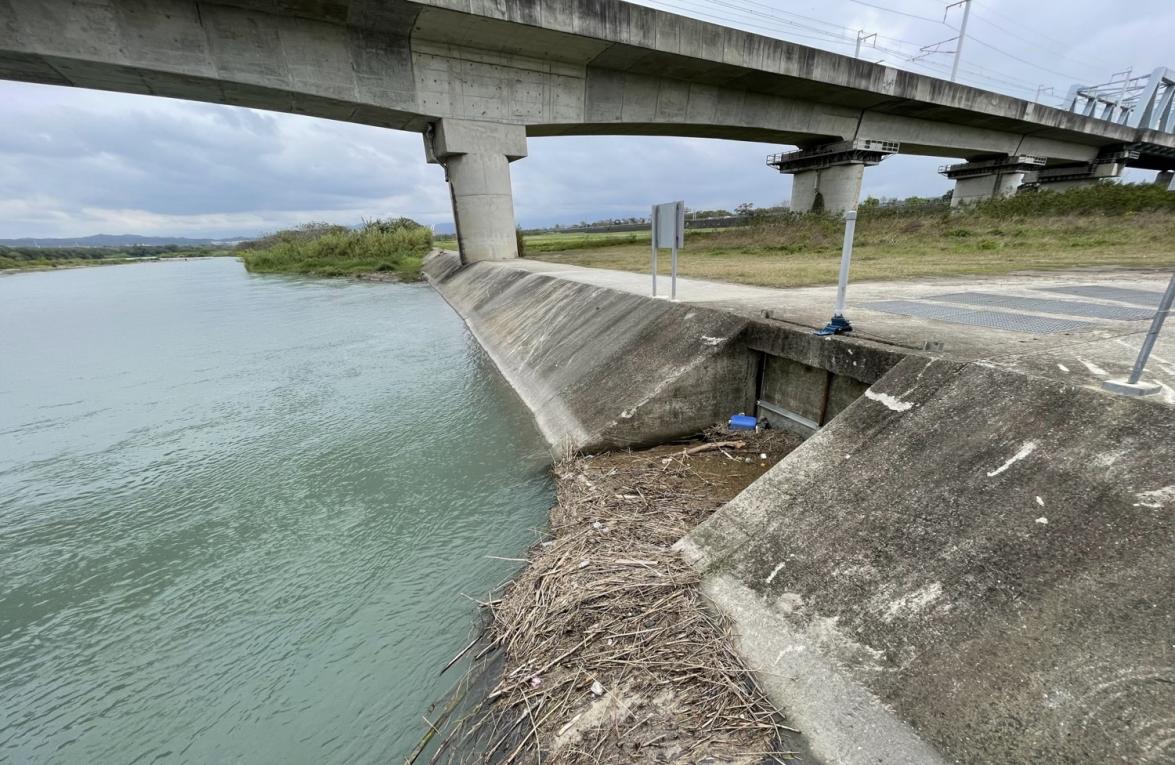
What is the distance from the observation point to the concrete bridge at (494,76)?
1220cm

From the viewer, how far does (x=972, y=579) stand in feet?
7.50

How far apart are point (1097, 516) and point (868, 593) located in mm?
1092

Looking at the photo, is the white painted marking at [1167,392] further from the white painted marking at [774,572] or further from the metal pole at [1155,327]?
the white painted marking at [774,572]

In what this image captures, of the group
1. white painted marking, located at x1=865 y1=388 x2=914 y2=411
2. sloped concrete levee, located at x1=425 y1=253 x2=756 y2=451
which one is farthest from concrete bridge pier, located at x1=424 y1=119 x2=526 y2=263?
white painted marking, located at x1=865 y1=388 x2=914 y2=411

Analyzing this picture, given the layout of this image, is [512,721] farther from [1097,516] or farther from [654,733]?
[1097,516]

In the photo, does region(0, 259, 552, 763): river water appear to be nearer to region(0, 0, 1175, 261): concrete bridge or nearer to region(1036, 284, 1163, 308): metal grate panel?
region(1036, 284, 1163, 308): metal grate panel

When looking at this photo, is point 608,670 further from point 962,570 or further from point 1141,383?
point 1141,383

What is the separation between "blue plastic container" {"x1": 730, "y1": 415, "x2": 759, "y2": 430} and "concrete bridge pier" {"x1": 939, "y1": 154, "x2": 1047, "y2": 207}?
35.8m

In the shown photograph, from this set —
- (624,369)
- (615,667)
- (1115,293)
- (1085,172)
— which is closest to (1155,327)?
(615,667)

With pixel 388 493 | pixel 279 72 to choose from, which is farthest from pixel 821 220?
pixel 388 493

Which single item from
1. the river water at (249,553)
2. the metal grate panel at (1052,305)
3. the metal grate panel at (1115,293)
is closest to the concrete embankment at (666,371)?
the river water at (249,553)

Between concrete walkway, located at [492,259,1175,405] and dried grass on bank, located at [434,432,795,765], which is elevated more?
concrete walkway, located at [492,259,1175,405]

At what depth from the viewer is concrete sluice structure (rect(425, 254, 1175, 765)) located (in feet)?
5.99

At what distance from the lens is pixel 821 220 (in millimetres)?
22094
